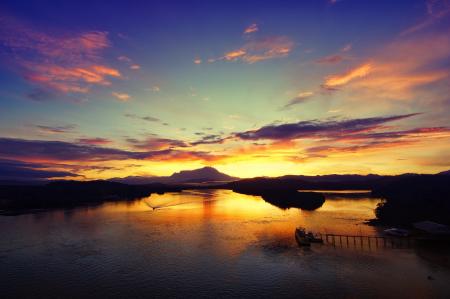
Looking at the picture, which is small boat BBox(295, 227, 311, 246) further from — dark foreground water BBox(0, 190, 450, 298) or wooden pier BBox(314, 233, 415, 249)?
wooden pier BBox(314, 233, 415, 249)

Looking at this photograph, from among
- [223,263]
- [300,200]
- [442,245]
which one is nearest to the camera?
[223,263]

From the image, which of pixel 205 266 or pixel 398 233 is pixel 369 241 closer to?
pixel 398 233

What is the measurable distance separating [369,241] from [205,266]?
35811 mm

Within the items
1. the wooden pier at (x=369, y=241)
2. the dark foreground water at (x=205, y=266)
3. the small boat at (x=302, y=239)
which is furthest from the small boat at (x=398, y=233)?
the small boat at (x=302, y=239)

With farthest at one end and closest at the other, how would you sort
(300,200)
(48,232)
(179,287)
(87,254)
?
1. (300,200)
2. (48,232)
3. (87,254)
4. (179,287)

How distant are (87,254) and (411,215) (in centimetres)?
8047

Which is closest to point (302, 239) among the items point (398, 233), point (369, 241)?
point (369, 241)

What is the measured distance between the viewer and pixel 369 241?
208ft

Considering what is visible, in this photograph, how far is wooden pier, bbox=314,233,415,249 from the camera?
6128cm

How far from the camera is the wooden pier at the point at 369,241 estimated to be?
61.3 meters

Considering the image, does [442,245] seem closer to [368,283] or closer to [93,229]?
[368,283]

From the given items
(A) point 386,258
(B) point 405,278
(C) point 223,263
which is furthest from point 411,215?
(C) point 223,263

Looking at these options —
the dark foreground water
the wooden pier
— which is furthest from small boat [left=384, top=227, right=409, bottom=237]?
the dark foreground water

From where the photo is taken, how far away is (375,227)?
78.8 metres
